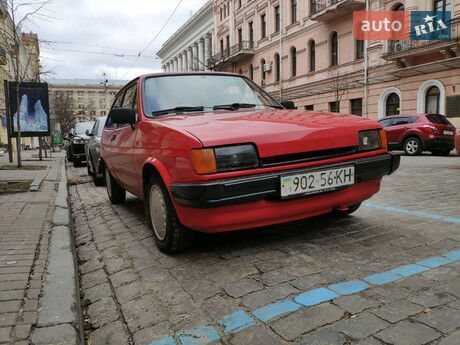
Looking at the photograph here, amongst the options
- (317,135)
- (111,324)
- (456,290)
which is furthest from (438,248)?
(111,324)

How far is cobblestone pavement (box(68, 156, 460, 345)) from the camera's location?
7.19ft

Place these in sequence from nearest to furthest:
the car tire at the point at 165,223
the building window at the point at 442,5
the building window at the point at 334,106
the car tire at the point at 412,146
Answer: the car tire at the point at 165,223, the car tire at the point at 412,146, the building window at the point at 442,5, the building window at the point at 334,106

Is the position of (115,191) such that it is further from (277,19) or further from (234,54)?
(234,54)

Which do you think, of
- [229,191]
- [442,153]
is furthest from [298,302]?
[442,153]

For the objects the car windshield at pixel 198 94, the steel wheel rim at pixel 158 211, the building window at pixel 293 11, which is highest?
the building window at pixel 293 11

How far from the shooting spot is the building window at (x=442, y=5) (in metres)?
19.2

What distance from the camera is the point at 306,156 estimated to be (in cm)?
326

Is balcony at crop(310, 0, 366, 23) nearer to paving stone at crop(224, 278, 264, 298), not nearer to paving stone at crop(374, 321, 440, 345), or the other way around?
paving stone at crop(224, 278, 264, 298)

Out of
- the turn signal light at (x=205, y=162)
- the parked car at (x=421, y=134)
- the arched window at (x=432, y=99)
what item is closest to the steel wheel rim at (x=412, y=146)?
the parked car at (x=421, y=134)

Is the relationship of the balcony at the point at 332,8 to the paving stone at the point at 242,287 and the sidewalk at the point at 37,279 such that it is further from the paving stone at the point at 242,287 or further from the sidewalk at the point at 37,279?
the paving stone at the point at 242,287

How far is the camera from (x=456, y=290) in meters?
2.52

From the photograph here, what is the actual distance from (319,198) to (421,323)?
1.33m

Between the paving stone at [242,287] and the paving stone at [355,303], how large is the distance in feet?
1.73

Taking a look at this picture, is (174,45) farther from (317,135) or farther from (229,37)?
(317,135)
